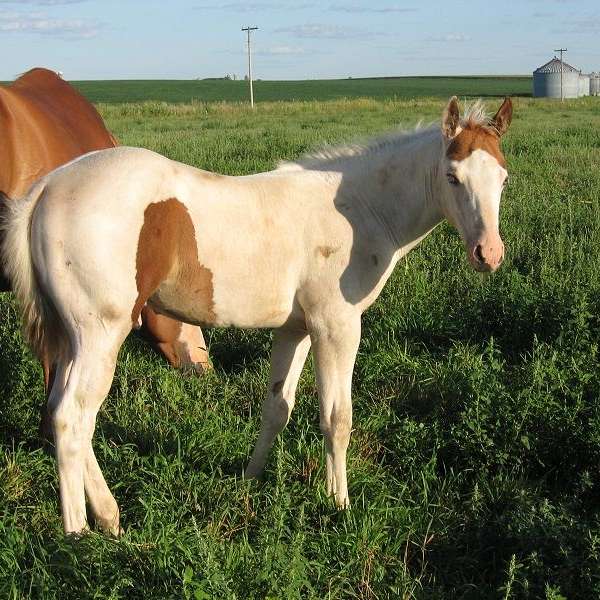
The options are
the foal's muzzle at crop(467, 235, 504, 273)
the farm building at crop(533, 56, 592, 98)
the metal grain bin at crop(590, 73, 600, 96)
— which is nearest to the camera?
the foal's muzzle at crop(467, 235, 504, 273)

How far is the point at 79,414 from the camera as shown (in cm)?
294

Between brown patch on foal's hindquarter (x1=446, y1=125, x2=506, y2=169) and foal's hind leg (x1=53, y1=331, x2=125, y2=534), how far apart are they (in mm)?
1601

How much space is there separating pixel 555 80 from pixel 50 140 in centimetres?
6313

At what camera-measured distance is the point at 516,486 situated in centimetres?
346

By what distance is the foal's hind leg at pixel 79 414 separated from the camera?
292cm

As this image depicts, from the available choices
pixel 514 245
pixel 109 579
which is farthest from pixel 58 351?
pixel 514 245

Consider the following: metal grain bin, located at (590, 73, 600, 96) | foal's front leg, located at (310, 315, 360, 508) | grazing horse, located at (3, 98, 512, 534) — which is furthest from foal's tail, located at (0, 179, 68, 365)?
metal grain bin, located at (590, 73, 600, 96)

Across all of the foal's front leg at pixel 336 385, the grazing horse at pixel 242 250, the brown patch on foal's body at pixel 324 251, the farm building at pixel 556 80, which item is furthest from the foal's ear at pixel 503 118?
the farm building at pixel 556 80

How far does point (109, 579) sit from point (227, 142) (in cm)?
1203

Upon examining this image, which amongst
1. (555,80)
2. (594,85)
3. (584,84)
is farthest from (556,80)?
(594,85)

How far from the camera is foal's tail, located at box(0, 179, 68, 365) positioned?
2881 millimetres

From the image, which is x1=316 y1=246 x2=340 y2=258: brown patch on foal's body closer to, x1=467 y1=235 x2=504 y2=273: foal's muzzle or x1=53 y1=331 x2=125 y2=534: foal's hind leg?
x1=467 y1=235 x2=504 y2=273: foal's muzzle

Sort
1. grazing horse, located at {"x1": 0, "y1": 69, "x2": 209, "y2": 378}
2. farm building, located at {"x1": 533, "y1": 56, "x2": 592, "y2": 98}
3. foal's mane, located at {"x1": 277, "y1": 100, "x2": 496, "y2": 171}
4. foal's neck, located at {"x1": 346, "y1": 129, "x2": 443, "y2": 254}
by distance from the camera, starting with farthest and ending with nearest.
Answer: farm building, located at {"x1": 533, "y1": 56, "x2": 592, "y2": 98} → grazing horse, located at {"x1": 0, "y1": 69, "x2": 209, "y2": 378} → foal's mane, located at {"x1": 277, "y1": 100, "x2": 496, "y2": 171} → foal's neck, located at {"x1": 346, "y1": 129, "x2": 443, "y2": 254}

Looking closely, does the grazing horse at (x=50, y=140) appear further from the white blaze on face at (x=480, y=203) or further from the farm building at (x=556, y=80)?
the farm building at (x=556, y=80)
